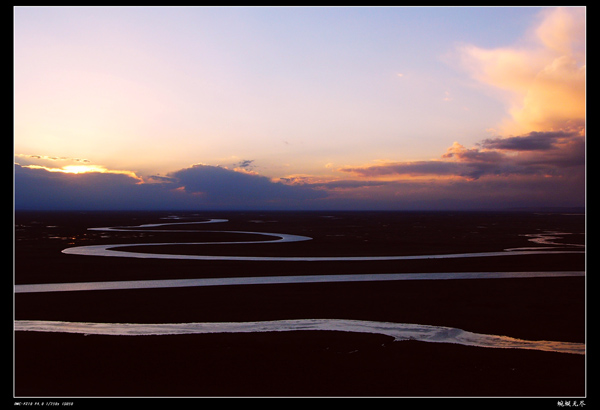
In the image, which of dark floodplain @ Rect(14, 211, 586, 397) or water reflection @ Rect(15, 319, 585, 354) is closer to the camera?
dark floodplain @ Rect(14, 211, 586, 397)

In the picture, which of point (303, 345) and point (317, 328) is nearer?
point (303, 345)

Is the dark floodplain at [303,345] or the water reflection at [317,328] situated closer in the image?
the dark floodplain at [303,345]

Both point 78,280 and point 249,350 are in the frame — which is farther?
point 78,280

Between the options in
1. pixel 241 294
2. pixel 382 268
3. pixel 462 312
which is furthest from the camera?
pixel 382 268

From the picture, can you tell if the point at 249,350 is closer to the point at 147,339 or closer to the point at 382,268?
the point at 147,339
